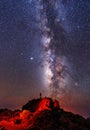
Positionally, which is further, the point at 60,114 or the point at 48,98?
the point at 48,98

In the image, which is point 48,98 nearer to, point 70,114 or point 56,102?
point 56,102

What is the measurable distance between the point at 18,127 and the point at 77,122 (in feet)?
59.3

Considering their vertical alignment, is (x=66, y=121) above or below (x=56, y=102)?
below

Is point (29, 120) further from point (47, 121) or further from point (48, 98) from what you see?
point (48, 98)

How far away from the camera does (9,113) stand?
10019cm

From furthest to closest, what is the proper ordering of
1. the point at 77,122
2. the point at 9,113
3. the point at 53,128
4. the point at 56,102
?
the point at 56,102, the point at 9,113, the point at 77,122, the point at 53,128

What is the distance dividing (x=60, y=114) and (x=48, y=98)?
15086 mm

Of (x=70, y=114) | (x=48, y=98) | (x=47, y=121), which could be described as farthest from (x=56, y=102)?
(x=47, y=121)

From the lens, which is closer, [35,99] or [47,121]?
[47,121]

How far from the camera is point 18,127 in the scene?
8625 cm

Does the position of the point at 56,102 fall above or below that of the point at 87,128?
above

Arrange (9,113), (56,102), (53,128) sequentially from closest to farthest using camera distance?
(53,128), (9,113), (56,102)

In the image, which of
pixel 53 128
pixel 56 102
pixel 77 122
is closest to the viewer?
pixel 53 128

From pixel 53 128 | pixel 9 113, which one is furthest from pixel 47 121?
pixel 9 113
